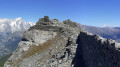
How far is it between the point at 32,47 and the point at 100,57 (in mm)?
25474

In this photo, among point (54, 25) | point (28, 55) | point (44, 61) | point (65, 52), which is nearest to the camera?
point (65, 52)

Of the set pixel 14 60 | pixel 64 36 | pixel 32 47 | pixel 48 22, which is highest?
pixel 48 22

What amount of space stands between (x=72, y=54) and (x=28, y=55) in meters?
13.0

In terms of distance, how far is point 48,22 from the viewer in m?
47.3

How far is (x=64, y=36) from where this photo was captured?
41219mm

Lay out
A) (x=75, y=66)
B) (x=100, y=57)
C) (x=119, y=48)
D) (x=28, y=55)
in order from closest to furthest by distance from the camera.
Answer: (x=119, y=48), (x=100, y=57), (x=75, y=66), (x=28, y=55)

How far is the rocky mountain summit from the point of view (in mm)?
25297

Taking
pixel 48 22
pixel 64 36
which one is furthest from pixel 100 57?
pixel 48 22

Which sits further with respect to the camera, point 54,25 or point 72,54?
point 54,25

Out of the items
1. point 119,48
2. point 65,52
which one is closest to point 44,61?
point 65,52

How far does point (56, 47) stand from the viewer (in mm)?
38469

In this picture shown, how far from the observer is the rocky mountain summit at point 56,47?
25.3 metres

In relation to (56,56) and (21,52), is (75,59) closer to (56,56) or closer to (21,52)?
(56,56)

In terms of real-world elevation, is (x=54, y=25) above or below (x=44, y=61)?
above
